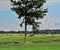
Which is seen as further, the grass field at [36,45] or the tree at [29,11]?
the tree at [29,11]

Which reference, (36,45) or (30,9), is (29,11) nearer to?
(30,9)

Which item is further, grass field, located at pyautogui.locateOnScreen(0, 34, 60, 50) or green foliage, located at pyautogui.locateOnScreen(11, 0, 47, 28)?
green foliage, located at pyautogui.locateOnScreen(11, 0, 47, 28)

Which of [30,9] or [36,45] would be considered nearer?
[36,45]

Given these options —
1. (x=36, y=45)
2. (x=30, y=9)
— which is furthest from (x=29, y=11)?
(x=36, y=45)

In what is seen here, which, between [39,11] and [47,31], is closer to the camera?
[39,11]

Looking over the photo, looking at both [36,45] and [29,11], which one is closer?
[36,45]

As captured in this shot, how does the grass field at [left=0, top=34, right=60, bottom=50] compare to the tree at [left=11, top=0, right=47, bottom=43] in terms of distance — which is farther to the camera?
the tree at [left=11, top=0, right=47, bottom=43]

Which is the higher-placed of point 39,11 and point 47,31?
point 39,11

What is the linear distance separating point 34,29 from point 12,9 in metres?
7.23

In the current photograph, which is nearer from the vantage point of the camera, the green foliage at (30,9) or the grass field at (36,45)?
the grass field at (36,45)

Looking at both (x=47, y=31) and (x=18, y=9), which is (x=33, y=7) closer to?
(x=18, y=9)

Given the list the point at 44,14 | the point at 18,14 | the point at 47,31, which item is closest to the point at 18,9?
the point at 18,14

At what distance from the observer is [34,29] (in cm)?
7269

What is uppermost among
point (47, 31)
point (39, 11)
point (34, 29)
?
point (39, 11)
